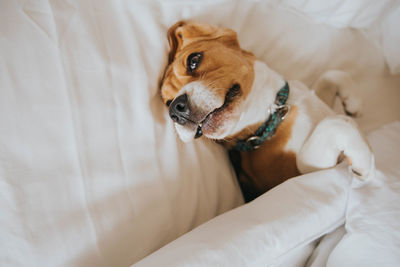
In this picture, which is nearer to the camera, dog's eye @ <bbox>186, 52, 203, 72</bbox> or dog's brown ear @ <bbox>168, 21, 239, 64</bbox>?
dog's eye @ <bbox>186, 52, 203, 72</bbox>

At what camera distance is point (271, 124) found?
1464 millimetres

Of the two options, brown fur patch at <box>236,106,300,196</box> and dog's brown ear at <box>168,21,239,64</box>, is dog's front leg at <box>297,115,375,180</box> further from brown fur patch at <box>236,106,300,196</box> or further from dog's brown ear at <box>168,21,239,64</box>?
dog's brown ear at <box>168,21,239,64</box>

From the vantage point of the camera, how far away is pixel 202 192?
4.57ft

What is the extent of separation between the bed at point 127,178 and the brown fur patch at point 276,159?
21 cm

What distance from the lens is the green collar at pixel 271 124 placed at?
4.82ft

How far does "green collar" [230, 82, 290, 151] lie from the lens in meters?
1.47

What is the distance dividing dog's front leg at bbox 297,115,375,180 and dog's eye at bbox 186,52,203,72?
66 cm

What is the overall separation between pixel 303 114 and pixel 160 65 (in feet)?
2.66

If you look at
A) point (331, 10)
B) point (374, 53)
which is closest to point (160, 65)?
point (331, 10)

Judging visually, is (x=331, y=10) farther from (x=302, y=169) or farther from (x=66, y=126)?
(x=66, y=126)

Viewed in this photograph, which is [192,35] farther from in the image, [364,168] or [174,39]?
[364,168]

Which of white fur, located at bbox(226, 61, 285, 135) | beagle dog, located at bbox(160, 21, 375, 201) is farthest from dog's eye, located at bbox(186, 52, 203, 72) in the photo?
white fur, located at bbox(226, 61, 285, 135)

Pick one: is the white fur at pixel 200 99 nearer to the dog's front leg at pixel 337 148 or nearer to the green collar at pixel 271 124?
the green collar at pixel 271 124

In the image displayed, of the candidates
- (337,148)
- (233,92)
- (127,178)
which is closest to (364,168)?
(337,148)
